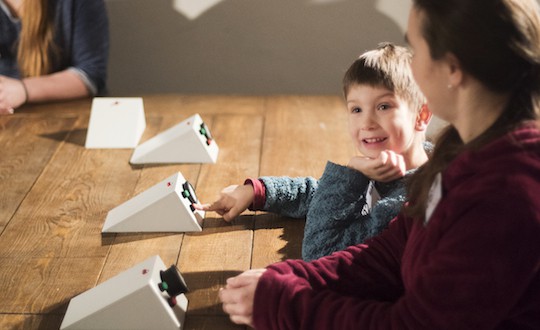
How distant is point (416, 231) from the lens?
1136 mm

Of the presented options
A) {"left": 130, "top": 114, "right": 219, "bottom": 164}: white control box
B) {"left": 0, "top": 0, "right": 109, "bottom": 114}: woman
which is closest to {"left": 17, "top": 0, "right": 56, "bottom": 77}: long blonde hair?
{"left": 0, "top": 0, "right": 109, "bottom": 114}: woman

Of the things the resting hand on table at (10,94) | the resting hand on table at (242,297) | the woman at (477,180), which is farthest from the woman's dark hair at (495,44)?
the resting hand on table at (10,94)

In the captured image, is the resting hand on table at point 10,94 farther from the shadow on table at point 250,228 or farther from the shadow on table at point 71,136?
the shadow on table at point 250,228

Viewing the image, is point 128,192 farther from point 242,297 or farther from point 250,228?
point 242,297

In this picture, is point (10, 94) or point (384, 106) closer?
point (384, 106)

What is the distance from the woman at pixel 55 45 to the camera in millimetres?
2531

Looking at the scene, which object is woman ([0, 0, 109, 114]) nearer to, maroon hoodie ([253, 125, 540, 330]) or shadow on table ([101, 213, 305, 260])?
shadow on table ([101, 213, 305, 260])

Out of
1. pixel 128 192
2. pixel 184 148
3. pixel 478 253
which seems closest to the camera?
pixel 478 253

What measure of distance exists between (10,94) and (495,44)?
1.82m

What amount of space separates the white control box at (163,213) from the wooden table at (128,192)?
0.02 metres

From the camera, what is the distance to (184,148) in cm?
204

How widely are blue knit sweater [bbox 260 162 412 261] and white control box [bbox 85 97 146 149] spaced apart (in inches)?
29.8

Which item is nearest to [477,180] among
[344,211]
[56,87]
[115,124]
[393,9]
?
[344,211]

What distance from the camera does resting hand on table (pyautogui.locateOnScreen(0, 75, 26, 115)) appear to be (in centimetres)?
241
